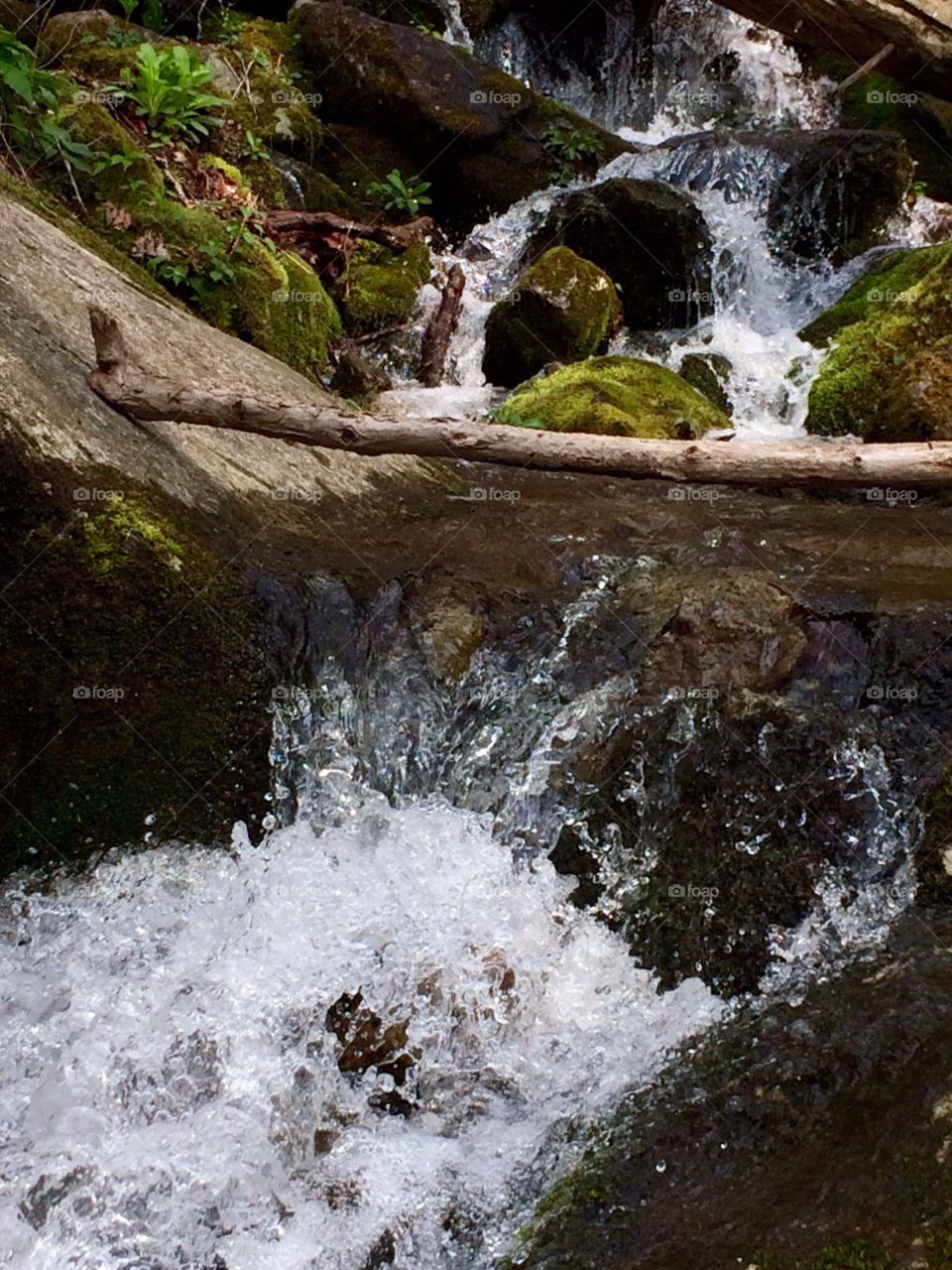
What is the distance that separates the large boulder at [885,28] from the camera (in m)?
7.85

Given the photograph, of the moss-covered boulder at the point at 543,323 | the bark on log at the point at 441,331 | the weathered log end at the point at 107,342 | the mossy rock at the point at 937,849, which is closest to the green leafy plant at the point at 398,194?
the bark on log at the point at 441,331

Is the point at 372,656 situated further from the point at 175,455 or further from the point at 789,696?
the point at 789,696

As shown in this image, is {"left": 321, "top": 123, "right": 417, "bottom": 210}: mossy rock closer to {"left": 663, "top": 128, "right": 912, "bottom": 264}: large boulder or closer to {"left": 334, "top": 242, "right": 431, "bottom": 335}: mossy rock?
{"left": 334, "top": 242, "right": 431, "bottom": 335}: mossy rock

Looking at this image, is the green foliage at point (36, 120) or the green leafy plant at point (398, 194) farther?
the green leafy plant at point (398, 194)

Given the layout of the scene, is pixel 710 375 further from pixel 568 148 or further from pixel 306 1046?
pixel 306 1046

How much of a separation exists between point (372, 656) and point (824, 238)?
810 centimetres

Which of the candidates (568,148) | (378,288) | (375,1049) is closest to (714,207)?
(568,148)

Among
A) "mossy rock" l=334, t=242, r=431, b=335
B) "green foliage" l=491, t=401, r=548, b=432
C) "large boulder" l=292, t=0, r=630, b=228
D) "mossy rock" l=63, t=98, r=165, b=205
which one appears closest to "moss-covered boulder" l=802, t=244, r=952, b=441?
"green foliage" l=491, t=401, r=548, b=432

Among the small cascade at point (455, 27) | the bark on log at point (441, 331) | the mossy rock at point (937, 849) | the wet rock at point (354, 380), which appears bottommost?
the mossy rock at point (937, 849)

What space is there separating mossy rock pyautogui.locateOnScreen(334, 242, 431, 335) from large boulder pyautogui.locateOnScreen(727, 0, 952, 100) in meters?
3.21

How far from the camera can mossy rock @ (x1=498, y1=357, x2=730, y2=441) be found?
6.73 metres

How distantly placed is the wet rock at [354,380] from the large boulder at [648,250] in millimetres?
2718

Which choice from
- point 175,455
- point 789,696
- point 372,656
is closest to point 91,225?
point 175,455

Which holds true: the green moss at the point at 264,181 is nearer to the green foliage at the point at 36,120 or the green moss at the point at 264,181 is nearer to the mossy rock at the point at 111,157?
the mossy rock at the point at 111,157
